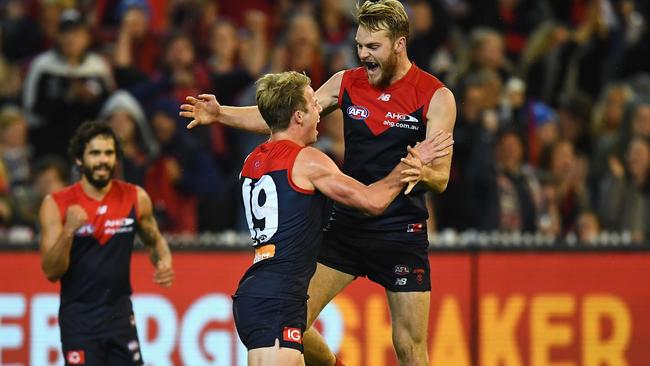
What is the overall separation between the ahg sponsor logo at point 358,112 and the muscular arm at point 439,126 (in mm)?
428

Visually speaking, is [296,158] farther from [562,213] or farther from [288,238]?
[562,213]

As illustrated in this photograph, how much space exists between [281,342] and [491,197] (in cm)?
568

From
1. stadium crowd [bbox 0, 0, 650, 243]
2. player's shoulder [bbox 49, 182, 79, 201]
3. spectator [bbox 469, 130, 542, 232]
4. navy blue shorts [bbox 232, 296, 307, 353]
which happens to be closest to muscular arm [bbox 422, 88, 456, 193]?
navy blue shorts [bbox 232, 296, 307, 353]

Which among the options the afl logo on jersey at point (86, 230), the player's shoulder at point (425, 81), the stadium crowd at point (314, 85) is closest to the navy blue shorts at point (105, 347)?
the afl logo on jersey at point (86, 230)

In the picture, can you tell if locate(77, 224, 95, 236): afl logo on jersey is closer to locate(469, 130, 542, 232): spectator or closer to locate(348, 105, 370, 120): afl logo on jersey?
locate(348, 105, 370, 120): afl logo on jersey

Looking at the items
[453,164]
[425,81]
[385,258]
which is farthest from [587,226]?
[425,81]

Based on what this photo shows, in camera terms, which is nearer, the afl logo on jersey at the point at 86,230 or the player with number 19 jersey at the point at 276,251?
the player with number 19 jersey at the point at 276,251

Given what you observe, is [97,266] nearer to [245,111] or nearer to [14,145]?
[245,111]

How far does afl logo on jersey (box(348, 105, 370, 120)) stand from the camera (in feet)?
30.5

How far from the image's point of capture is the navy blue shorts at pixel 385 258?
9414 millimetres

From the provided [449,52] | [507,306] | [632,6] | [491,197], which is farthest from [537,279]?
[632,6]

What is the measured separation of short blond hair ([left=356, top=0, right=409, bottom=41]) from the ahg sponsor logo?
20.5 inches

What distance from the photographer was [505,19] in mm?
16984

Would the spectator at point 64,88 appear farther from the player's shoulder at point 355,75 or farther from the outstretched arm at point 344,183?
the outstretched arm at point 344,183
